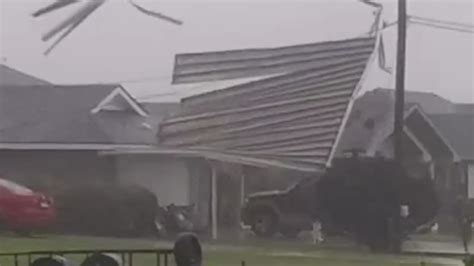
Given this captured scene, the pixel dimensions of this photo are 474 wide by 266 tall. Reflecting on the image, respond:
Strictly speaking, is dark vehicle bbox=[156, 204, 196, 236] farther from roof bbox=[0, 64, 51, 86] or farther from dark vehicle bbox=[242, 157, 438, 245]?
roof bbox=[0, 64, 51, 86]

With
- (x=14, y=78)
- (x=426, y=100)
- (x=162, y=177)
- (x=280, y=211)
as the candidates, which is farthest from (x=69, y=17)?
Result: (x=426, y=100)

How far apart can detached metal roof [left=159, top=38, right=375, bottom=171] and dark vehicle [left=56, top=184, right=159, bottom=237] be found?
52 centimetres

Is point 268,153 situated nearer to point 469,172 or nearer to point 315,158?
point 315,158

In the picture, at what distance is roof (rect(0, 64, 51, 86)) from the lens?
33.0 feet

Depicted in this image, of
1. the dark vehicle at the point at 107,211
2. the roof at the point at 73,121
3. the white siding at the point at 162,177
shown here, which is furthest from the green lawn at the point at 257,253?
the roof at the point at 73,121

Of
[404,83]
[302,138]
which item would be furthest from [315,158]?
[404,83]

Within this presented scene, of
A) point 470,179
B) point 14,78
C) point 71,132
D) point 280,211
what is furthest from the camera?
point 14,78

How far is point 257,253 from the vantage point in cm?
983

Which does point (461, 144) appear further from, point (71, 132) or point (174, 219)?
point (71, 132)

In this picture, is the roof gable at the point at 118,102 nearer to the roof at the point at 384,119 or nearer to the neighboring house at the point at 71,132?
the neighboring house at the point at 71,132

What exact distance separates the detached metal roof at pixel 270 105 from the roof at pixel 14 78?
3.45 feet

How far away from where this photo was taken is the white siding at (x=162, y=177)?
386 inches

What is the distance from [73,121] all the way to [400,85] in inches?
95.4

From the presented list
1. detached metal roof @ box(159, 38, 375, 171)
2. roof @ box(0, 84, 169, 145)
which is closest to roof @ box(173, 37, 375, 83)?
detached metal roof @ box(159, 38, 375, 171)
